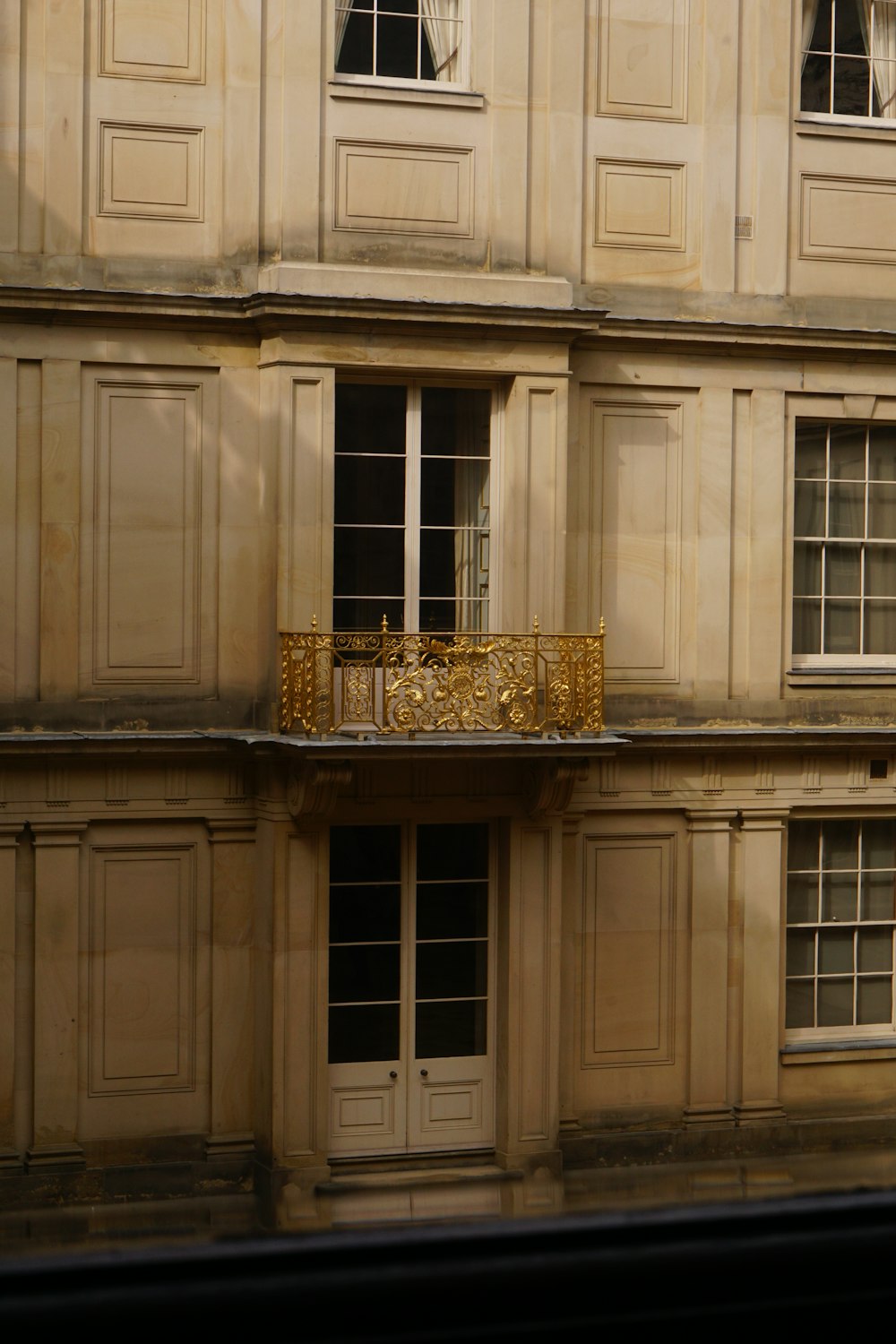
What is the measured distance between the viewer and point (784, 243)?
13.5 meters

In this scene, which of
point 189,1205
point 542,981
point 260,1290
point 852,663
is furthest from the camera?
point 852,663

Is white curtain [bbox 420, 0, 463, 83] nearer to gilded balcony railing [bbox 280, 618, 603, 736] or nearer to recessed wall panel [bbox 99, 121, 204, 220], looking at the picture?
recessed wall panel [bbox 99, 121, 204, 220]

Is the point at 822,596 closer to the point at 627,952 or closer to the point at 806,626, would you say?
the point at 806,626

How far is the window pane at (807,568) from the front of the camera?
13.9 m

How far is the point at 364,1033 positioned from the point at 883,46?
9.47m

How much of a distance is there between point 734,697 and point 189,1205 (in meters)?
6.00

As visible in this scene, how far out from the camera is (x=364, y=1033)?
12781 mm

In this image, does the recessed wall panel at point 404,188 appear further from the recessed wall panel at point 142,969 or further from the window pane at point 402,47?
the recessed wall panel at point 142,969

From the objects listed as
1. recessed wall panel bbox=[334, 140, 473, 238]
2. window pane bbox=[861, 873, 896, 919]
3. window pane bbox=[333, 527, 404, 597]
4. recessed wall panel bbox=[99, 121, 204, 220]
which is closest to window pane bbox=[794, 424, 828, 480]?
recessed wall panel bbox=[334, 140, 473, 238]

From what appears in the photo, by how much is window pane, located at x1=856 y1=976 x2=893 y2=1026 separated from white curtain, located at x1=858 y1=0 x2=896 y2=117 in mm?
7614

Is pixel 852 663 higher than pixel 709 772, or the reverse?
pixel 852 663

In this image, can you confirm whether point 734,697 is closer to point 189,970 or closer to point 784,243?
point 784,243

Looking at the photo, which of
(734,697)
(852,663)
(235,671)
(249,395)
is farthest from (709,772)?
(249,395)

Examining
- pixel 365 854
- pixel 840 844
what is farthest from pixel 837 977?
pixel 365 854
